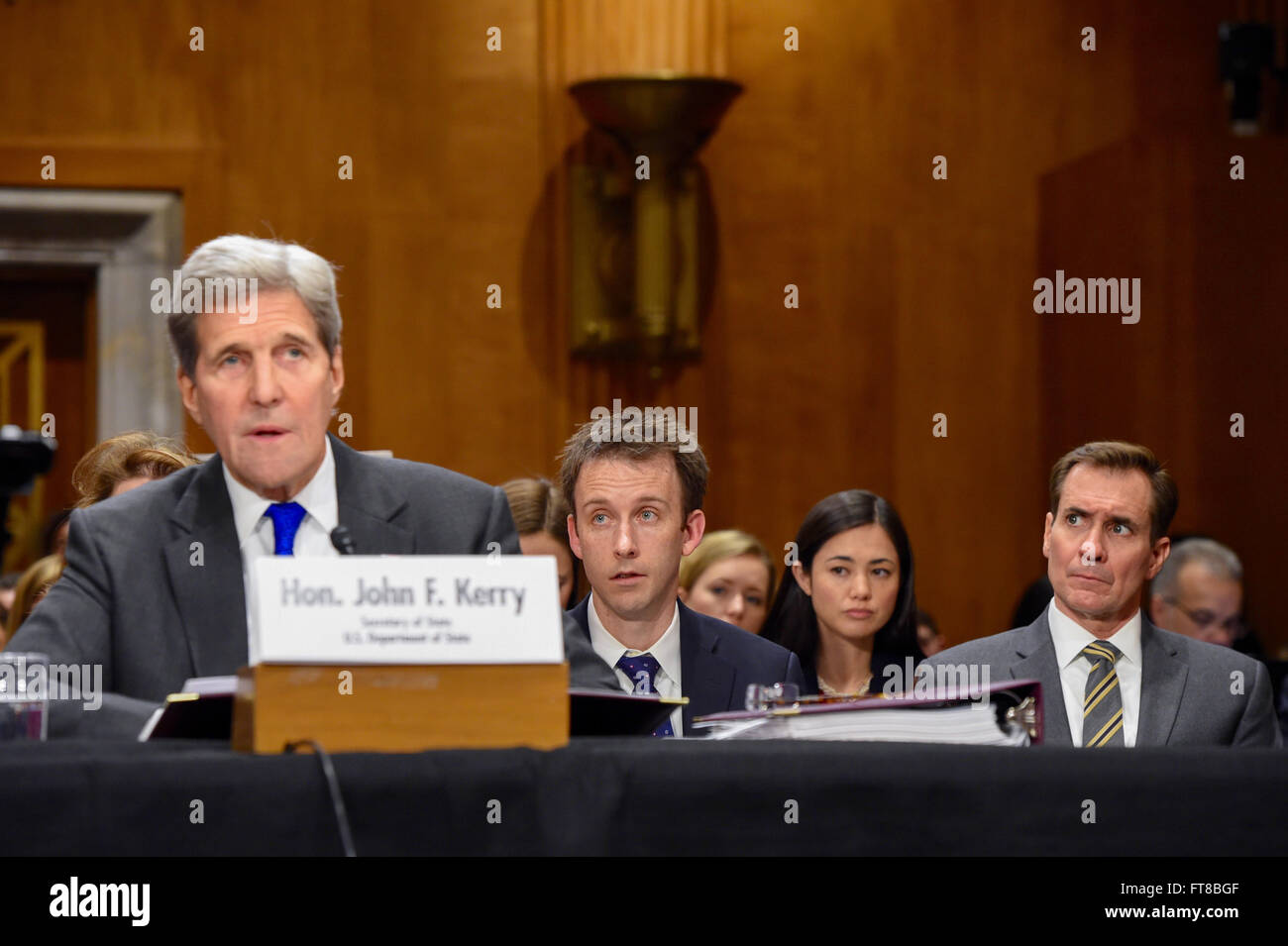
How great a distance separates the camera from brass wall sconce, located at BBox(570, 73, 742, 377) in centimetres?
570

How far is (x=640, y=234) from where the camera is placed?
5.79 m

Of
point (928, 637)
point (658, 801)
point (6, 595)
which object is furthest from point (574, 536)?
point (6, 595)

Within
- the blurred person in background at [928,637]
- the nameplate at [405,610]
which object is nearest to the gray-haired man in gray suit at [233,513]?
the nameplate at [405,610]

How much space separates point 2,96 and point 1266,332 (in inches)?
162

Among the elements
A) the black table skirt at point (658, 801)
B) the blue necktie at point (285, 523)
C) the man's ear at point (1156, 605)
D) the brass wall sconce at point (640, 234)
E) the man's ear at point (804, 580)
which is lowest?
the black table skirt at point (658, 801)

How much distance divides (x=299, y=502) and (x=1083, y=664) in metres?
1.35

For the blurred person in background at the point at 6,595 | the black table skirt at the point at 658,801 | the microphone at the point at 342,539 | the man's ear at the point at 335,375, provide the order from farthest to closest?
the blurred person in background at the point at 6,595, the man's ear at the point at 335,375, the microphone at the point at 342,539, the black table skirt at the point at 658,801

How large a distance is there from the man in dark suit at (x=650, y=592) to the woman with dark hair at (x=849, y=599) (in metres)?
0.63

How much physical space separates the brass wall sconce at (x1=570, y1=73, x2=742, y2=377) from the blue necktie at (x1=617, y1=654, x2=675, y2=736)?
2.86 metres

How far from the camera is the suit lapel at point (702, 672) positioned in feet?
9.80

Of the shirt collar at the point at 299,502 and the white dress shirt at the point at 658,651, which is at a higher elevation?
the shirt collar at the point at 299,502

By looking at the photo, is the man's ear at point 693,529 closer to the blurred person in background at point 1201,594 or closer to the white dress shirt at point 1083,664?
the white dress shirt at point 1083,664

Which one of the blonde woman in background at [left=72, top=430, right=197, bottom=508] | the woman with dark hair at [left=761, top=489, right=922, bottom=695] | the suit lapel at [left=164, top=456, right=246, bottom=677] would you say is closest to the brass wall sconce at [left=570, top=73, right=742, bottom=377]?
the woman with dark hair at [left=761, top=489, right=922, bottom=695]
